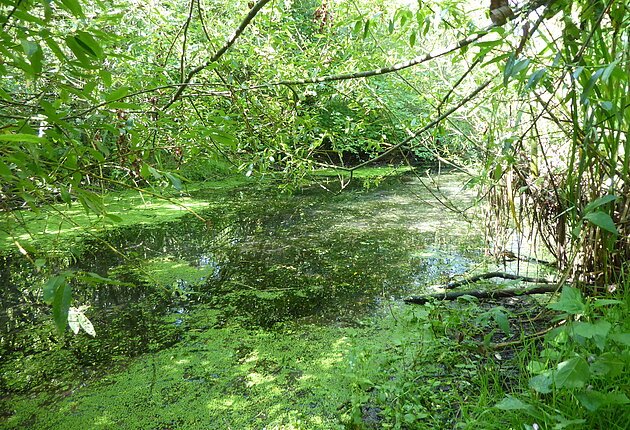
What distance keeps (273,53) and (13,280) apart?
225cm

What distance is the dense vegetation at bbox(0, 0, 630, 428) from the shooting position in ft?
A: 3.00

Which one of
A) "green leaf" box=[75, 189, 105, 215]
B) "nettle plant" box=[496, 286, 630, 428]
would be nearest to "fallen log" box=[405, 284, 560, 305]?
"nettle plant" box=[496, 286, 630, 428]

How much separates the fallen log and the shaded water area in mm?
136

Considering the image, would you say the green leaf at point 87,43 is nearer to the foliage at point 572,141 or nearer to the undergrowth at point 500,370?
the foliage at point 572,141

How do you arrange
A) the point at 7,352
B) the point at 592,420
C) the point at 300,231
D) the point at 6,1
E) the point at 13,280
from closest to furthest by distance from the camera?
the point at 6,1, the point at 592,420, the point at 7,352, the point at 13,280, the point at 300,231

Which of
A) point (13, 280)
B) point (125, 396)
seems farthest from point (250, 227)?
point (125, 396)

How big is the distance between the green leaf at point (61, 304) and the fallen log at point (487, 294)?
2013 millimetres

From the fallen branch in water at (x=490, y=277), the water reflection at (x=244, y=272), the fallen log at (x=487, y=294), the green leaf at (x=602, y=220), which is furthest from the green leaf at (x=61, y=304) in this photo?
the fallen branch in water at (x=490, y=277)

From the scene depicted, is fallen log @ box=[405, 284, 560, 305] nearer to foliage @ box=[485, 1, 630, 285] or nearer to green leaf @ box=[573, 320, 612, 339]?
foliage @ box=[485, 1, 630, 285]

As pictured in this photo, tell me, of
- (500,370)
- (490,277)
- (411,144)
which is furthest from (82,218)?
(500,370)

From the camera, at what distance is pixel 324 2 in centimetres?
280

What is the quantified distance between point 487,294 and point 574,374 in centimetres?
155

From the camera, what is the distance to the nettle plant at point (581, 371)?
3.01 feet

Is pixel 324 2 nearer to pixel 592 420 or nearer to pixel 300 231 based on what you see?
pixel 300 231
